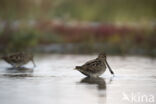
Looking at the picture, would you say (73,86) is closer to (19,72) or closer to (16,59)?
(19,72)

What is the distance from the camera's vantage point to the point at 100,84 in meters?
13.9

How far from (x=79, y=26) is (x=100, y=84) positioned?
14972 mm

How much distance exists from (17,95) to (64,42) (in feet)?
49.8

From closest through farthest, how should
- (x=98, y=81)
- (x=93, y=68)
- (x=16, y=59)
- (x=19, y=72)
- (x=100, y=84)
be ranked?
(x=100, y=84) → (x=98, y=81) → (x=93, y=68) → (x=19, y=72) → (x=16, y=59)

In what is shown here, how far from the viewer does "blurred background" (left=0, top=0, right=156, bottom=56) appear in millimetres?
25969

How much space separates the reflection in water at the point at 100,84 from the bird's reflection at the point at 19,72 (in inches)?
73.4

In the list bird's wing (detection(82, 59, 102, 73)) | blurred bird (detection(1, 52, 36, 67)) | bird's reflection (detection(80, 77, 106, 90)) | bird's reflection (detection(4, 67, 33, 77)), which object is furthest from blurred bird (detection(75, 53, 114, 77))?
blurred bird (detection(1, 52, 36, 67))

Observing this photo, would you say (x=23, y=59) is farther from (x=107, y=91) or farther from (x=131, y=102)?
(x=131, y=102)

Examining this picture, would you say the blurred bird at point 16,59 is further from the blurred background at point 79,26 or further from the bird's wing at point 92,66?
the blurred background at point 79,26

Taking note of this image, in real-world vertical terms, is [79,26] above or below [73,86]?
above

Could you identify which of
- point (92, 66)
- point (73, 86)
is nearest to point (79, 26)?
point (92, 66)

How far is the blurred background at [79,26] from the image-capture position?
25969 mm

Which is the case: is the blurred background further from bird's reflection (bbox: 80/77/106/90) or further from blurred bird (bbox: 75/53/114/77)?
bird's reflection (bbox: 80/77/106/90)

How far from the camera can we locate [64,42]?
2708cm
